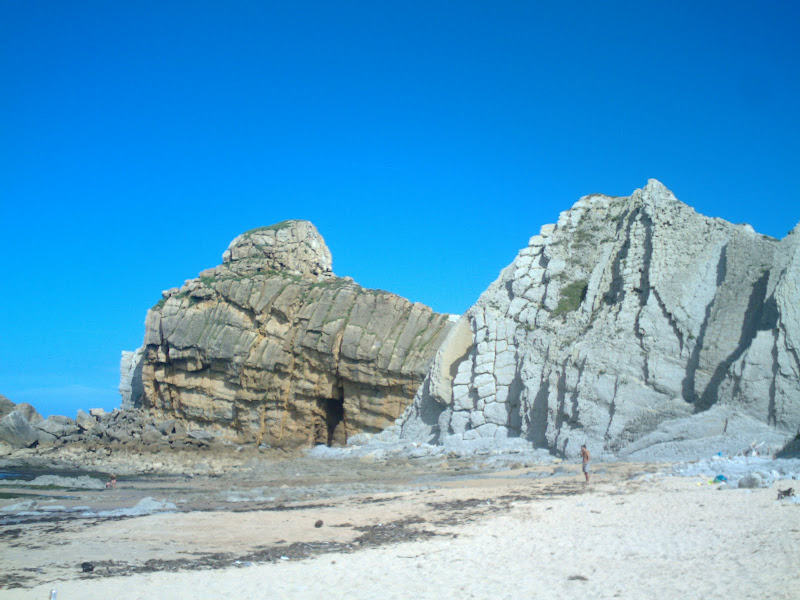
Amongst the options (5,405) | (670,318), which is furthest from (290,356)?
(670,318)

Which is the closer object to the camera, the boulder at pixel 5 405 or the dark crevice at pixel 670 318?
the dark crevice at pixel 670 318

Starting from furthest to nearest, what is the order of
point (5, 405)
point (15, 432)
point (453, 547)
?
point (5, 405) → point (15, 432) → point (453, 547)

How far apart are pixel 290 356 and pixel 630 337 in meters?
21.8

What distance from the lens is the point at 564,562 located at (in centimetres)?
868

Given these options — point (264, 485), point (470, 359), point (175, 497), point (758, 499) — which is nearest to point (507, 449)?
point (470, 359)

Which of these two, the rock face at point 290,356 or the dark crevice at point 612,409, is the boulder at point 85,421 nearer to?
the rock face at point 290,356

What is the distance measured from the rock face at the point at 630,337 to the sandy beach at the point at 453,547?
15.1ft

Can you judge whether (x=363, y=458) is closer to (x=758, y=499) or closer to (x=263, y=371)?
(x=263, y=371)

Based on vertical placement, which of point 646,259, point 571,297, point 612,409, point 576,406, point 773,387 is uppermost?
point 646,259

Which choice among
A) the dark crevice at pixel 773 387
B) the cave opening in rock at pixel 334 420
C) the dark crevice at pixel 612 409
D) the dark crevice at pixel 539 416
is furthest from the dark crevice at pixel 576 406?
the cave opening in rock at pixel 334 420

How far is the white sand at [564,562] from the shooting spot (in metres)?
7.35

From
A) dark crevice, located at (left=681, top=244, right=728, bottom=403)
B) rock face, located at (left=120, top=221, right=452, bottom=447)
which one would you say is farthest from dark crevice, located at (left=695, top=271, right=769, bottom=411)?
rock face, located at (left=120, top=221, right=452, bottom=447)

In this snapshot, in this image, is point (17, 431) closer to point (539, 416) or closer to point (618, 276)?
point (539, 416)

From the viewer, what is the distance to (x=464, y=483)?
18328 mm
